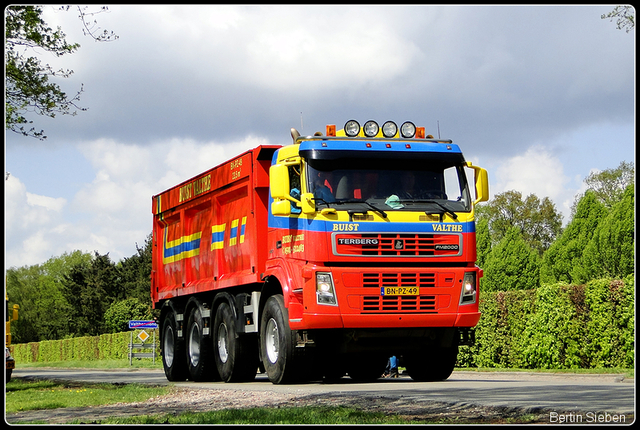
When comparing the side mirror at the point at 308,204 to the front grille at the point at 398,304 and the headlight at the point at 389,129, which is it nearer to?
the front grille at the point at 398,304

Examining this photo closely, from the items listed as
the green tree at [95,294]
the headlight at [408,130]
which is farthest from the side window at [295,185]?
the green tree at [95,294]

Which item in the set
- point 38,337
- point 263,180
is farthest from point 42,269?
point 263,180

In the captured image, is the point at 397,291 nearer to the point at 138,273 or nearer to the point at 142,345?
the point at 142,345

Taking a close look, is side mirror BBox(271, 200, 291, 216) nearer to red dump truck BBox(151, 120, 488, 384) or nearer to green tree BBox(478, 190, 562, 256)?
red dump truck BBox(151, 120, 488, 384)

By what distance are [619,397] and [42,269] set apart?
125 m

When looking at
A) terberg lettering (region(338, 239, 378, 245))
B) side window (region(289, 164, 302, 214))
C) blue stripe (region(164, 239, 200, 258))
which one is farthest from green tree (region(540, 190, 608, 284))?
terberg lettering (region(338, 239, 378, 245))

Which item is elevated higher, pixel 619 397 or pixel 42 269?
pixel 42 269

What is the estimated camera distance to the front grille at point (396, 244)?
14.3m

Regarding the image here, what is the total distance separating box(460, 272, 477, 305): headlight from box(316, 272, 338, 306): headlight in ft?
7.03

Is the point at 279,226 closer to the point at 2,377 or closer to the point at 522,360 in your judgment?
the point at 2,377

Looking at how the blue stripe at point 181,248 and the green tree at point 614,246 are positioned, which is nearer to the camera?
the blue stripe at point 181,248

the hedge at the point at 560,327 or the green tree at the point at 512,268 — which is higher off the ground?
the green tree at the point at 512,268

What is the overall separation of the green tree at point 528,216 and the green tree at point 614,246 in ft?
89.0

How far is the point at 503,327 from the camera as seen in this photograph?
28.5 meters
